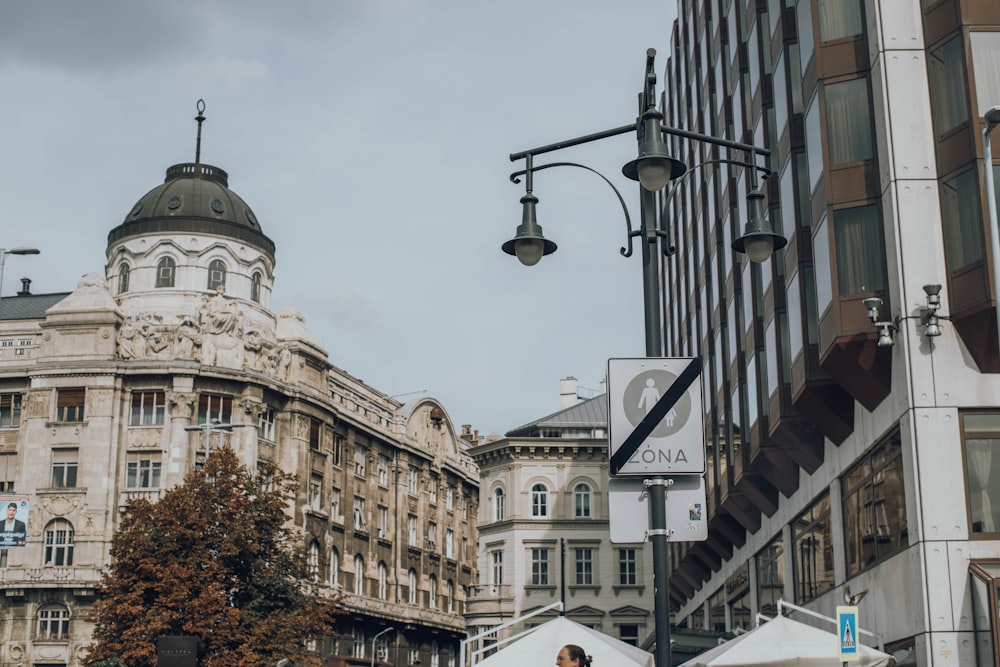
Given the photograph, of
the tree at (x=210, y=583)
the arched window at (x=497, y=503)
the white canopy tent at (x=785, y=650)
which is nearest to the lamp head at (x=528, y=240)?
the white canopy tent at (x=785, y=650)

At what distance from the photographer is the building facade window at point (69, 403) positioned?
68250 millimetres

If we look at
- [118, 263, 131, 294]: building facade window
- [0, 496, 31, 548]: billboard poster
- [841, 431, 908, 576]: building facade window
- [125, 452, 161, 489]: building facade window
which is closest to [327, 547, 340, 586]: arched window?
[125, 452, 161, 489]: building facade window

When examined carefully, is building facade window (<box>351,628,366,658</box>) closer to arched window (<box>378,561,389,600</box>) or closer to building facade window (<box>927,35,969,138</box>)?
arched window (<box>378,561,389,600</box>)

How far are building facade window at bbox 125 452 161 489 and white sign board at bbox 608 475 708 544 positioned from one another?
6022 centimetres

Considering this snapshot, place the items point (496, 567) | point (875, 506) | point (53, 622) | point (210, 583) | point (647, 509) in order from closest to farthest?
point (647, 509) → point (875, 506) → point (210, 583) → point (53, 622) → point (496, 567)

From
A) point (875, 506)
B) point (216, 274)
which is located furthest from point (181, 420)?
point (875, 506)

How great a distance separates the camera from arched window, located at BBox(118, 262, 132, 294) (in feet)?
254

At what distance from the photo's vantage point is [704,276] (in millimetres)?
46062

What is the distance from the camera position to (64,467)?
67.6 metres

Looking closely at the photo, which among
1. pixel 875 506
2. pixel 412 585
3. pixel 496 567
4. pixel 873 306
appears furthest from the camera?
pixel 412 585

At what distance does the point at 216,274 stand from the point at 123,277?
5.81m

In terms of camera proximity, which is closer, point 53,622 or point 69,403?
point 53,622

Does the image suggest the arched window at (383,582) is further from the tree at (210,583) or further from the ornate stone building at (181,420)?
the tree at (210,583)

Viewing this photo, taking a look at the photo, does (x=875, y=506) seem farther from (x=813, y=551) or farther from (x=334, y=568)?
(x=334, y=568)
